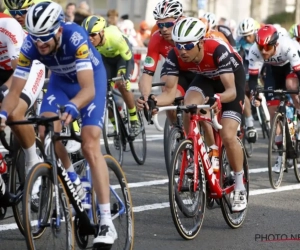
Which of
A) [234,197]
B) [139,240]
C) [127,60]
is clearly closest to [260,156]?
[127,60]

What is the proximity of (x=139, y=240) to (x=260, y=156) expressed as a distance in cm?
624

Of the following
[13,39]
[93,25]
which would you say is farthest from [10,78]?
[93,25]

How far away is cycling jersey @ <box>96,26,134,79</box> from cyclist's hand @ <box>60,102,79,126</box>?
608 centimetres

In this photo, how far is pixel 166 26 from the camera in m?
11.4

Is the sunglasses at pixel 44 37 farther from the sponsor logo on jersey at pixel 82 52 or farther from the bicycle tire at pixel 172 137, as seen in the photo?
the bicycle tire at pixel 172 137

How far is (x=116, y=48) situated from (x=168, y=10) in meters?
1.74

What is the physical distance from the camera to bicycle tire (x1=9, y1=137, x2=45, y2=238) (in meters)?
8.04

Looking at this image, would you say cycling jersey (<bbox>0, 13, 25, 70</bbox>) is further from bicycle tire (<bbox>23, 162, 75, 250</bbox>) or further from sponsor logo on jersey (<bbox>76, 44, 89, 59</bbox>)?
bicycle tire (<bbox>23, 162, 75, 250</bbox>)

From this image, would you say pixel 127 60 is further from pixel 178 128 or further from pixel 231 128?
pixel 231 128

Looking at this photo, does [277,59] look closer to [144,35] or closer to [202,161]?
[202,161]

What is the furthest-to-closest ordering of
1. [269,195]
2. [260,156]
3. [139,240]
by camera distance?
[260,156] → [269,195] → [139,240]

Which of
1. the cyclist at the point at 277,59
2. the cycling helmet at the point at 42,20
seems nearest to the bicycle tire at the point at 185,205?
the cycling helmet at the point at 42,20

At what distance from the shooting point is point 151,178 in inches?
466

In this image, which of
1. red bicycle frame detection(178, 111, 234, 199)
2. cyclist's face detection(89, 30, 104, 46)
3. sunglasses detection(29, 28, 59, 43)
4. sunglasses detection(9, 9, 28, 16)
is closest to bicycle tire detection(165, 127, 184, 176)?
cyclist's face detection(89, 30, 104, 46)
